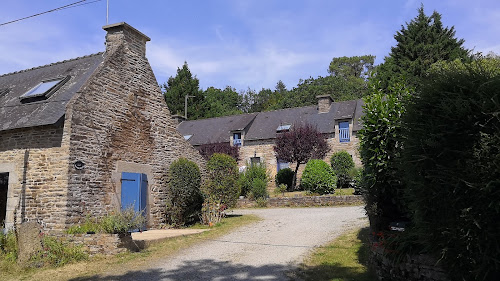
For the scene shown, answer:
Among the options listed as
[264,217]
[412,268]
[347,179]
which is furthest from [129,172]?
[347,179]

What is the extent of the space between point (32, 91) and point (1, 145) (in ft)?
6.47

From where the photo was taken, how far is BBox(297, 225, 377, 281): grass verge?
246 inches

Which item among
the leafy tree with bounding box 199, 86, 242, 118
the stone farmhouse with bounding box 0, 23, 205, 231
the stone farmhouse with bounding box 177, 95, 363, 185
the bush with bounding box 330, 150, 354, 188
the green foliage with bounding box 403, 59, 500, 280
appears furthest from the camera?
the leafy tree with bounding box 199, 86, 242, 118

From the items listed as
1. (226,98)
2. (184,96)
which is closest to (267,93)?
(226,98)

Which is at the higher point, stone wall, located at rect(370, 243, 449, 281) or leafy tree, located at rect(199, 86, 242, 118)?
leafy tree, located at rect(199, 86, 242, 118)

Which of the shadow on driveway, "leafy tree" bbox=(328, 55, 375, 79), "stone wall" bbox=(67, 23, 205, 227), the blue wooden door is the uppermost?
"leafy tree" bbox=(328, 55, 375, 79)

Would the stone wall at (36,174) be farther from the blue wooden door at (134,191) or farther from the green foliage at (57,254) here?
the blue wooden door at (134,191)

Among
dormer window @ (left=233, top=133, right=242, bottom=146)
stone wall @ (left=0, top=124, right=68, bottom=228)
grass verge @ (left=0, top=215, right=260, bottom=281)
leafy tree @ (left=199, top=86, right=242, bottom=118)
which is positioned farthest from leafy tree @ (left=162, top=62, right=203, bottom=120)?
grass verge @ (left=0, top=215, right=260, bottom=281)

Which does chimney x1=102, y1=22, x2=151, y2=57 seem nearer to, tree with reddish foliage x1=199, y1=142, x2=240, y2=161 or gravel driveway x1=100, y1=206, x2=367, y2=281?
gravel driveway x1=100, y1=206, x2=367, y2=281

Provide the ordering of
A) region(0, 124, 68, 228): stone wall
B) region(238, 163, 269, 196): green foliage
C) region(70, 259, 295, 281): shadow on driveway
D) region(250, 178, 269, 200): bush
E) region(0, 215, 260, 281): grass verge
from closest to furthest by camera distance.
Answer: region(70, 259, 295, 281): shadow on driveway
region(0, 215, 260, 281): grass verge
region(0, 124, 68, 228): stone wall
region(250, 178, 269, 200): bush
region(238, 163, 269, 196): green foliage

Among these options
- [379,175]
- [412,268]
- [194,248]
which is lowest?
[194,248]

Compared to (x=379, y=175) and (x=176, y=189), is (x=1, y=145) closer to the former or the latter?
(x=176, y=189)

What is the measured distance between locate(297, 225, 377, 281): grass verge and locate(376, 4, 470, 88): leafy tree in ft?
83.3

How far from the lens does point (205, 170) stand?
45.8ft
